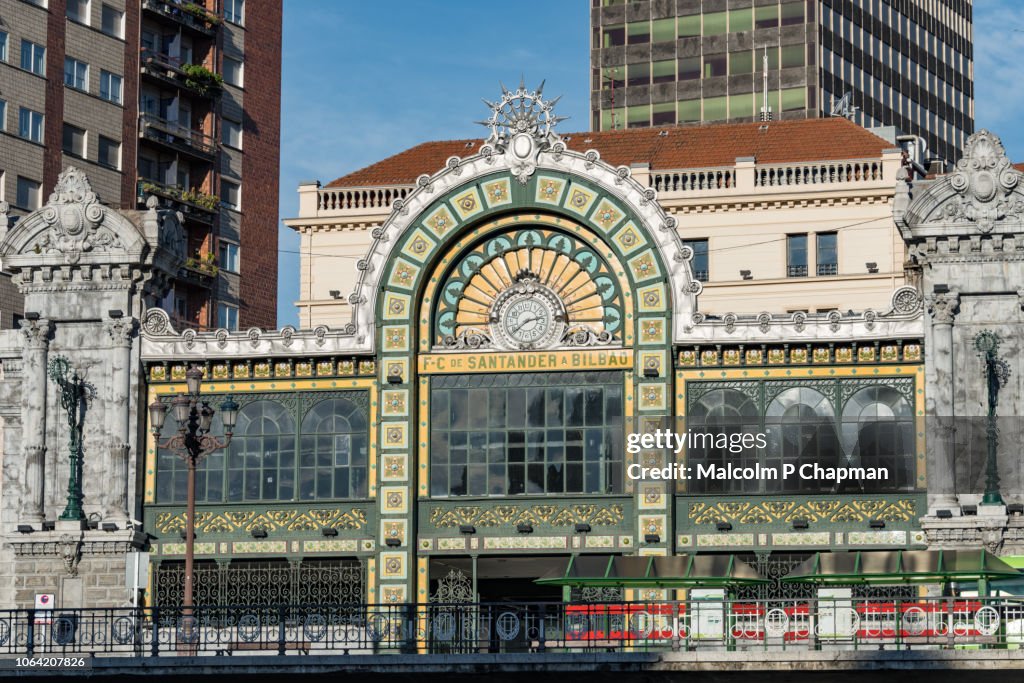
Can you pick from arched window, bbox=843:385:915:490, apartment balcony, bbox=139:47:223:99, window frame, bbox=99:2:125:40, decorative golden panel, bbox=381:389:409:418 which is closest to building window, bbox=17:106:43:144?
window frame, bbox=99:2:125:40

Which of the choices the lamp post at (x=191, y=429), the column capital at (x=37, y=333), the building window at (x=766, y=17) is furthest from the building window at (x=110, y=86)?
the building window at (x=766, y=17)

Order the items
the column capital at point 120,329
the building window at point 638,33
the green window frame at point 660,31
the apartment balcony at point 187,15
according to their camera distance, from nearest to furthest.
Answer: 1. the column capital at point 120,329
2. the apartment balcony at point 187,15
3. the green window frame at point 660,31
4. the building window at point 638,33

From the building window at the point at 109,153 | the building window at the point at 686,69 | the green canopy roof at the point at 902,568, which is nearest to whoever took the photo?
the green canopy roof at the point at 902,568

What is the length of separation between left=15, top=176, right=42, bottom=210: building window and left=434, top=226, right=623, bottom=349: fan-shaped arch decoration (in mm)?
28323

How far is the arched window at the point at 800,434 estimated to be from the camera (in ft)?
172

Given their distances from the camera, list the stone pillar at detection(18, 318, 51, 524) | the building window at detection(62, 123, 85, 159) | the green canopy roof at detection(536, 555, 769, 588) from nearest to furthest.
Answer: the green canopy roof at detection(536, 555, 769, 588), the stone pillar at detection(18, 318, 51, 524), the building window at detection(62, 123, 85, 159)

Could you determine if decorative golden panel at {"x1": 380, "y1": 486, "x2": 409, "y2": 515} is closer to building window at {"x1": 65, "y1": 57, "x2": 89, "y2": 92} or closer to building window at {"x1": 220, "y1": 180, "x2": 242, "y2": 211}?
building window at {"x1": 65, "y1": 57, "x2": 89, "y2": 92}

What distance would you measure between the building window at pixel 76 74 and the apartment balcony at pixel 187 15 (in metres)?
4.73

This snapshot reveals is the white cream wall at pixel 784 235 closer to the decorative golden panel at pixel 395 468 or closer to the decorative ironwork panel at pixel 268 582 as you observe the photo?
the decorative golden panel at pixel 395 468

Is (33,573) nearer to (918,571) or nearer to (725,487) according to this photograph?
(725,487)

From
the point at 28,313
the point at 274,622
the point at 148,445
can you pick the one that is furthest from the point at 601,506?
the point at 28,313

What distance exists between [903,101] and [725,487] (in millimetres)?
74593

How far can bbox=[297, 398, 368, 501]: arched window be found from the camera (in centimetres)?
5438

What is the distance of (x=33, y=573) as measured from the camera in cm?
5375
